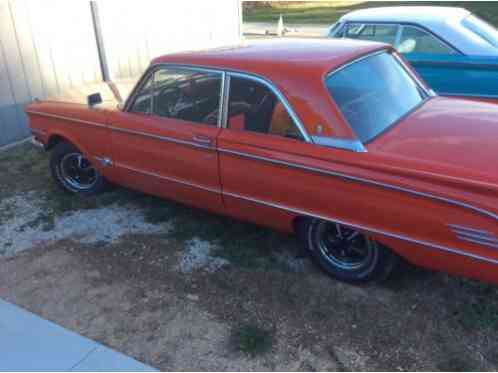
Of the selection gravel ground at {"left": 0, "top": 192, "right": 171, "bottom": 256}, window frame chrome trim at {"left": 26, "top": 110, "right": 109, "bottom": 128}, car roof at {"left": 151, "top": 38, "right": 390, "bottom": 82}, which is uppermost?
car roof at {"left": 151, "top": 38, "right": 390, "bottom": 82}

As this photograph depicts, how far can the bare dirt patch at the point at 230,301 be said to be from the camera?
10.0ft

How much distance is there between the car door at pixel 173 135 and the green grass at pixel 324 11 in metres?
14.2

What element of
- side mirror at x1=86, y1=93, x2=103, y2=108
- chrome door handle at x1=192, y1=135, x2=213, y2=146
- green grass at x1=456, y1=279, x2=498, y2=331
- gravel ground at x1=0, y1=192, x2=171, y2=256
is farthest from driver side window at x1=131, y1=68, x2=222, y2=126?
green grass at x1=456, y1=279, x2=498, y2=331

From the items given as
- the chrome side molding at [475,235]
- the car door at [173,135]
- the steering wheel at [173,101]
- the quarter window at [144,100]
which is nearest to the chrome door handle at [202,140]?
the car door at [173,135]

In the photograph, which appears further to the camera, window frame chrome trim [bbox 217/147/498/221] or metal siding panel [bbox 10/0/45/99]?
metal siding panel [bbox 10/0/45/99]

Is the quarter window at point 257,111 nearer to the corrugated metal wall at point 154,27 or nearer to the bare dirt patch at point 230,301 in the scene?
the bare dirt patch at point 230,301

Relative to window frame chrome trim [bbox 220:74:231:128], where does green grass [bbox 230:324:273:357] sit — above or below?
below

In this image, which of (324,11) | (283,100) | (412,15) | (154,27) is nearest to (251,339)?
(283,100)

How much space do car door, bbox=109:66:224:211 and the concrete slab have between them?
4.59 feet

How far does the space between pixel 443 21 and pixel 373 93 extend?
340cm

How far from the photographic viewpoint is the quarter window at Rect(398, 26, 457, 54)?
20.4 ft

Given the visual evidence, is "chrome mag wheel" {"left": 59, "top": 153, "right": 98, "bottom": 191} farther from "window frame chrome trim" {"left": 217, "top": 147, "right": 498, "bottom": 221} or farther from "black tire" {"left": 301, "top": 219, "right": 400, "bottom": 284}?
"black tire" {"left": 301, "top": 219, "right": 400, "bottom": 284}

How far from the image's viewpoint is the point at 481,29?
649 cm

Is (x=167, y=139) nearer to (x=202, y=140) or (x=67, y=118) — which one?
(x=202, y=140)
